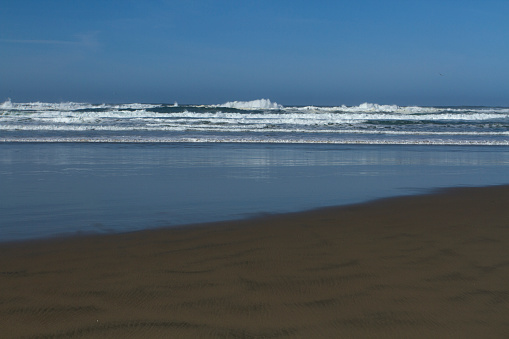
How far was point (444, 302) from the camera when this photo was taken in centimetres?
361

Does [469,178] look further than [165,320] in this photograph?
Yes

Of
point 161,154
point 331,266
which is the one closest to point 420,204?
point 331,266

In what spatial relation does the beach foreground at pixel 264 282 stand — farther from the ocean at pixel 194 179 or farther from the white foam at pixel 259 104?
the white foam at pixel 259 104

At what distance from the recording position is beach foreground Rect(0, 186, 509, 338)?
3.22 meters

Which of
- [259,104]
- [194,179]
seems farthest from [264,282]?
[259,104]

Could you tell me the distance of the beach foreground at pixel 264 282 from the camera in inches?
127

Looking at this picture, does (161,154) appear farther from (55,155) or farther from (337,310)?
(337,310)

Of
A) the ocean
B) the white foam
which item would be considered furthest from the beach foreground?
the white foam

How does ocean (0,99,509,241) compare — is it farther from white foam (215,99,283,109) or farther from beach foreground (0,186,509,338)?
white foam (215,99,283,109)

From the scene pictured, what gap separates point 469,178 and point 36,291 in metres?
9.31

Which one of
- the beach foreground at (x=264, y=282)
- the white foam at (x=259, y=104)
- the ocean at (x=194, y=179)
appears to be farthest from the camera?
the white foam at (x=259, y=104)

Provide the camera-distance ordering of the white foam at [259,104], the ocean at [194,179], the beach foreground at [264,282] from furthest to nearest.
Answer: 1. the white foam at [259,104]
2. the ocean at [194,179]
3. the beach foreground at [264,282]

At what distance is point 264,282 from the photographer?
13.0ft

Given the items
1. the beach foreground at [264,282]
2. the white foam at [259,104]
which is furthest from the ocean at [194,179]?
the white foam at [259,104]
